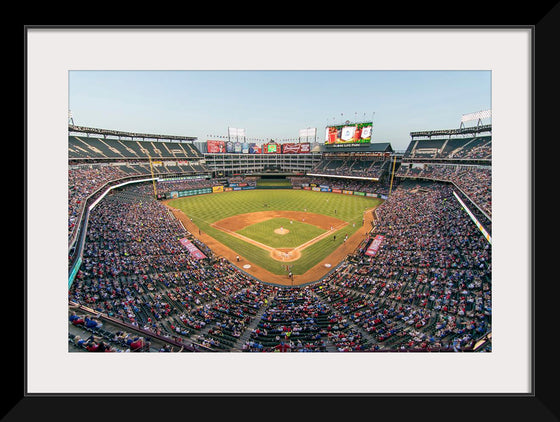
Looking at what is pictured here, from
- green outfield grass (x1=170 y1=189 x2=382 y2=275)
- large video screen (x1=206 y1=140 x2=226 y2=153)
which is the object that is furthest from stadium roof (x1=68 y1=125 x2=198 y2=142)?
green outfield grass (x1=170 y1=189 x2=382 y2=275)

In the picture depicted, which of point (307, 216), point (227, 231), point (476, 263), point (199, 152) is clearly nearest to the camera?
point (476, 263)

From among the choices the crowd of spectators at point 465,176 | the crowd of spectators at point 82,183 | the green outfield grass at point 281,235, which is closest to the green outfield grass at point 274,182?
the crowd of spectators at point 465,176

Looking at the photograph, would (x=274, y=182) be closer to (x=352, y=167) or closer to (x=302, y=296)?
(x=352, y=167)

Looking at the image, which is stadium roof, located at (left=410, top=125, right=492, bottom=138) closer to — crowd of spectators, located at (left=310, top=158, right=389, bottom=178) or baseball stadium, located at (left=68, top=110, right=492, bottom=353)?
baseball stadium, located at (left=68, top=110, right=492, bottom=353)

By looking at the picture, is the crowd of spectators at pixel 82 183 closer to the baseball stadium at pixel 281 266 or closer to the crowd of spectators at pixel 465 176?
the baseball stadium at pixel 281 266

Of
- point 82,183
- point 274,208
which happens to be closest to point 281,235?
point 274,208
